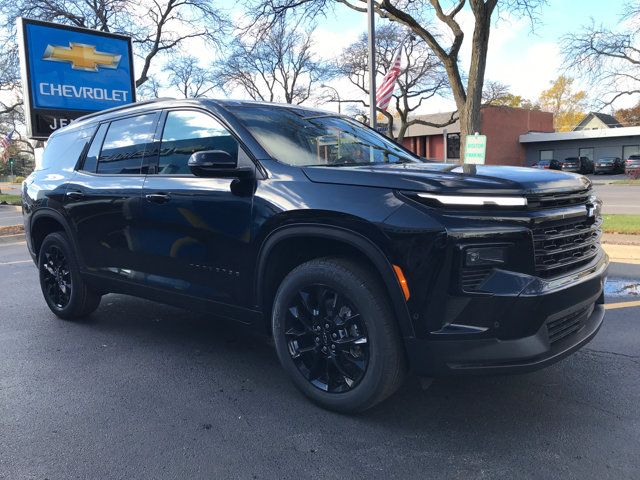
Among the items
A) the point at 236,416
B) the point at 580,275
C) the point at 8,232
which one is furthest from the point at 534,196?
the point at 8,232

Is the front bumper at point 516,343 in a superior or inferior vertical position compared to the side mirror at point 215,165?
inferior

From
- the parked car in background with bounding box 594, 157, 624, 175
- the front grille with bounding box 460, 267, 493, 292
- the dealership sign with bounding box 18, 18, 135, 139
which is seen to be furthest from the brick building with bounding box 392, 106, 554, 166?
the front grille with bounding box 460, 267, 493, 292

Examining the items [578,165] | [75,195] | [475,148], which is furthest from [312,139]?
[578,165]

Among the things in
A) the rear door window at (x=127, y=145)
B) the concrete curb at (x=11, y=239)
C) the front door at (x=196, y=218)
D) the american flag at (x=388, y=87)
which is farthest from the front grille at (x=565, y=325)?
the concrete curb at (x=11, y=239)

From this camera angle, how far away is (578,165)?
1802 inches

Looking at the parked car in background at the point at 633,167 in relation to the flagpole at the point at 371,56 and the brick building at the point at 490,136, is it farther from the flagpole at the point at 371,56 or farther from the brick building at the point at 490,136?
the flagpole at the point at 371,56

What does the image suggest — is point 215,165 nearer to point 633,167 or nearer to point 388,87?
point 388,87

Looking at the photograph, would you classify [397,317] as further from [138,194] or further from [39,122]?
[39,122]

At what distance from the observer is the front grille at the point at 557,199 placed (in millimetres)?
2701

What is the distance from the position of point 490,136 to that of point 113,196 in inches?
1925

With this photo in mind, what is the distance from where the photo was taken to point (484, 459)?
266 cm

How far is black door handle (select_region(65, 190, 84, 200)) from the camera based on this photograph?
468cm

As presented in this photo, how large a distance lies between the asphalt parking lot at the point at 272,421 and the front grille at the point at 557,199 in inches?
48.4

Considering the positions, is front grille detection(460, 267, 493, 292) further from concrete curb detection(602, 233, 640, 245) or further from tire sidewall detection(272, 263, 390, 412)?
concrete curb detection(602, 233, 640, 245)
